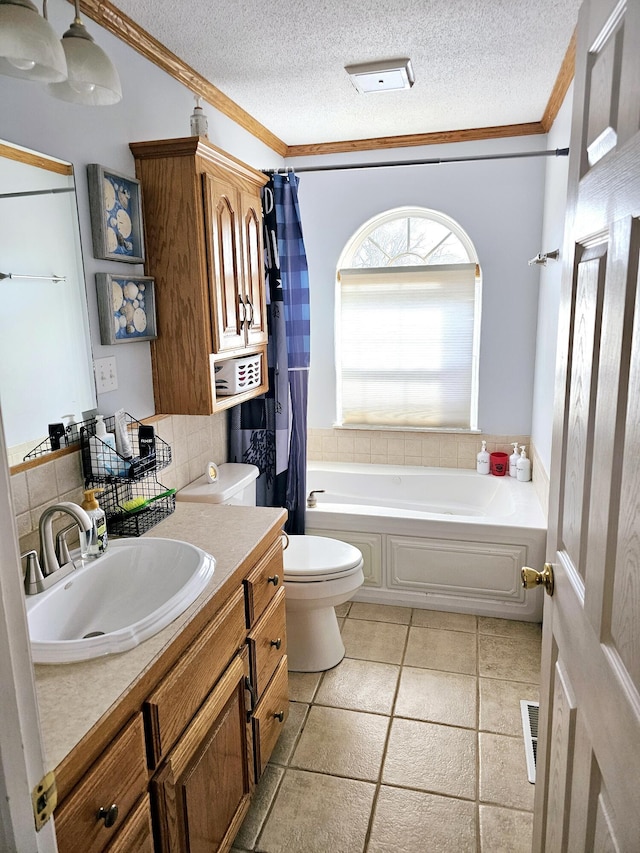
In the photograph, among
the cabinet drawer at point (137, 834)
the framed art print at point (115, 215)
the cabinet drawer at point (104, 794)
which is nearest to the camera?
the cabinet drawer at point (104, 794)

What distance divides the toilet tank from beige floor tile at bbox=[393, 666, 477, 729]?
42.0 inches

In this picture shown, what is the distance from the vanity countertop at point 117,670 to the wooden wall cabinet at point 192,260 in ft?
2.31

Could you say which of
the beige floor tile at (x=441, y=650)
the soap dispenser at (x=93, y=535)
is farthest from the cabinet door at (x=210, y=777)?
the beige floor tile at (x=441, y=650)

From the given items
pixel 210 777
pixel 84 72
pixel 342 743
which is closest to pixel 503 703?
pixel 342 743

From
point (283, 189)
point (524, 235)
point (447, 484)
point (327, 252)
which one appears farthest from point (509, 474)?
point (283, 189)

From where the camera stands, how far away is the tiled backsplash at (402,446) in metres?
3.91

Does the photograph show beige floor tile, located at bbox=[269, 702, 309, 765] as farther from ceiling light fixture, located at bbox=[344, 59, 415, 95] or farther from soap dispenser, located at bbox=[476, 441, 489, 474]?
ceiling light fixture, located at bbox=[344, 59, 415, 95]

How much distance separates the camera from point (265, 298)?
9.73ft

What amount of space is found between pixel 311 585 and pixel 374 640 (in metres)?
0.62

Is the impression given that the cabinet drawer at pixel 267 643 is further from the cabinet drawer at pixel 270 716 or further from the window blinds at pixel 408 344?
the window blinds at pixel 408 344

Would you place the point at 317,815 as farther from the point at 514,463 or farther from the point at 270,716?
the point at 514,463

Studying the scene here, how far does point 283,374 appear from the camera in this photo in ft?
10.1

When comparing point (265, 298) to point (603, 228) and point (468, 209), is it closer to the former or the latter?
point (468, 209)

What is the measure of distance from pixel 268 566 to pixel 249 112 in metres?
2.37
